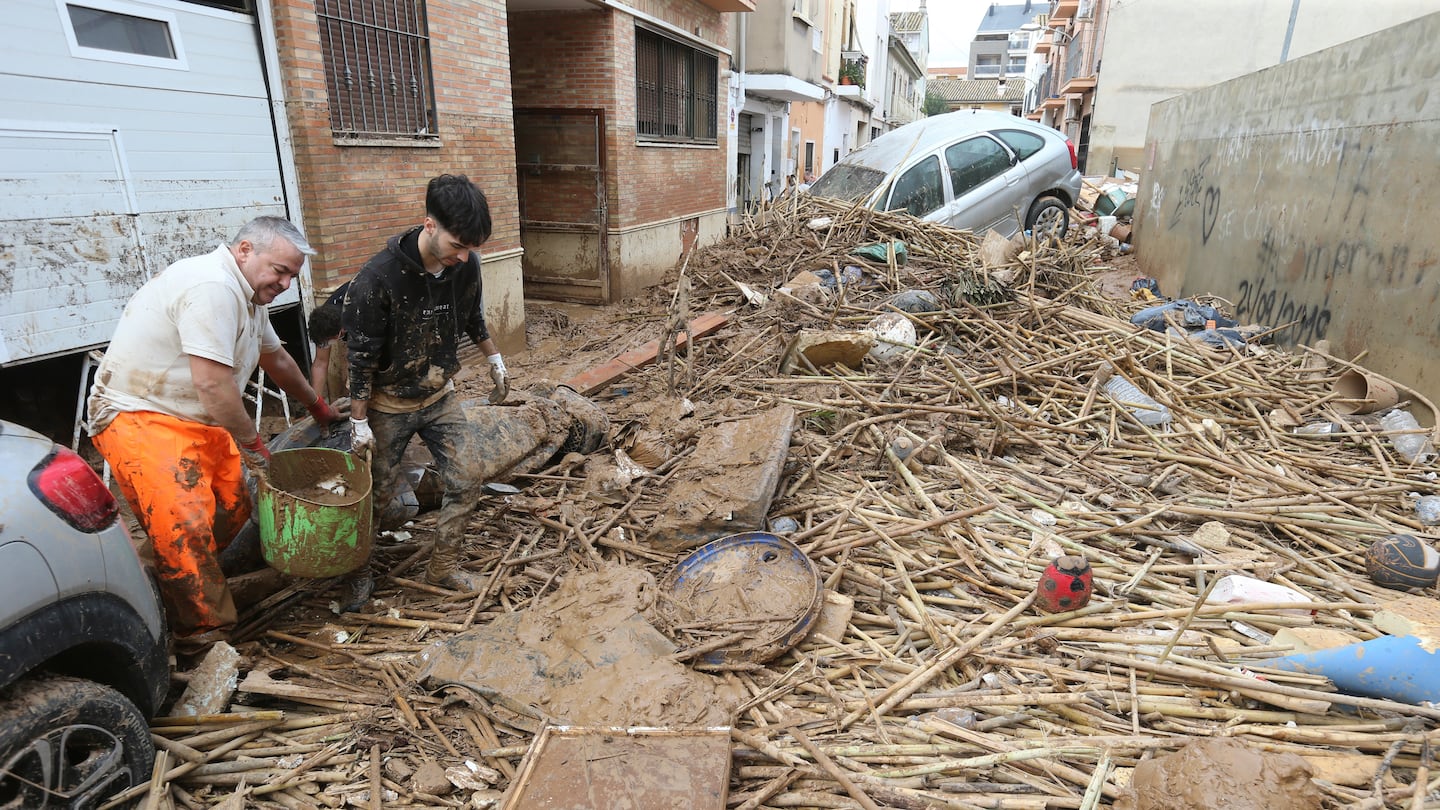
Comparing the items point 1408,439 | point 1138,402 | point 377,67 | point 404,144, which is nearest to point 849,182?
point 1138,402

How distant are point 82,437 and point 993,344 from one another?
710 cm

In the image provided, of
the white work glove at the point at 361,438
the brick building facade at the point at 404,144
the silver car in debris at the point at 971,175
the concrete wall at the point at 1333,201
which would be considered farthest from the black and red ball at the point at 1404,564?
the brick building facade at the point at 404,144

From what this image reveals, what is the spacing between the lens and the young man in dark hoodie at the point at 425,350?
128 inches

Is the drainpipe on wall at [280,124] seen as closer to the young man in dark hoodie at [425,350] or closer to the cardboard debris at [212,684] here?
the young man in dark hoodie at [425,350]

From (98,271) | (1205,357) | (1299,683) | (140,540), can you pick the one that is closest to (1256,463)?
(1205,357)

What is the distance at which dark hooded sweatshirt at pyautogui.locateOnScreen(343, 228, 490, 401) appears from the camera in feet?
10.9

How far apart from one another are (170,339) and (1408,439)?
7.29 metres

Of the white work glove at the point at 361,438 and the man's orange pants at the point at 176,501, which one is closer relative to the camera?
the man's orange pants at the point at 176,501

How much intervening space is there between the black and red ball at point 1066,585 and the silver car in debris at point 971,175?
710 centimetres

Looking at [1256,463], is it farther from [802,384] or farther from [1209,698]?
[802,384]

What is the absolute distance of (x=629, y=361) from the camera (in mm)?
6887

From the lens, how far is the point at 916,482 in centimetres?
442

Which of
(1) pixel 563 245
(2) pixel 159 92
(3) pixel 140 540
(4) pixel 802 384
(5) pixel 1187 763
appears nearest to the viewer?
(5) pixel 1187 763

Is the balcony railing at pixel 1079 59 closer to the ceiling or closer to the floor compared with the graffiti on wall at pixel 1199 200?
closer to the ceiling
